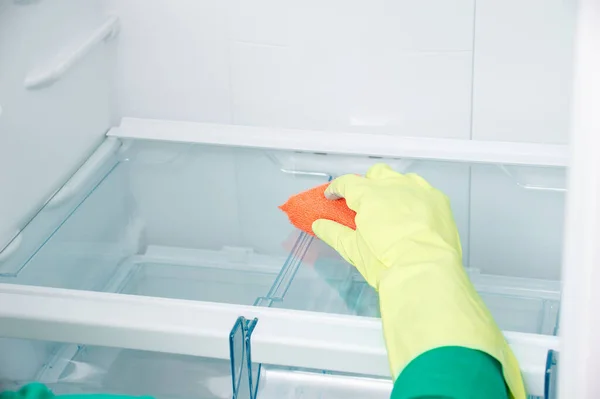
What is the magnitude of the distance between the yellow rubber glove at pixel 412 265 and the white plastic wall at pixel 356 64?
25 centimetres

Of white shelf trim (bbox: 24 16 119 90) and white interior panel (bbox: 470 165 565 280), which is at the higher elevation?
white shelf trim (bbox: 24 16 119 90)

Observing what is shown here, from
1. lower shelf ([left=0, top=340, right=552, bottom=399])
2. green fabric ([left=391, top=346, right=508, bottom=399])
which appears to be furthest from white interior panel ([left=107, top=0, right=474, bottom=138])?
green fabric ([left=391, top=346, right=508, bottom=399])

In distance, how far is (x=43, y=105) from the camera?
1.47 metres

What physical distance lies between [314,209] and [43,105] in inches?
19.2

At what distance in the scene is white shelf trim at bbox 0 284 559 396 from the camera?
1.08 metres

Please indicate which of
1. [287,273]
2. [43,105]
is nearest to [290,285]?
[287,273]

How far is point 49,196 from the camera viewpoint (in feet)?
4.86

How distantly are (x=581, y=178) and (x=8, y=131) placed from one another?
38.0 inches

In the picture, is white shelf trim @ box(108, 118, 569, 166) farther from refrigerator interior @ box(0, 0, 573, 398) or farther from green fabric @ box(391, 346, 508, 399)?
green fabric @ box(391, 346, 508, 399)

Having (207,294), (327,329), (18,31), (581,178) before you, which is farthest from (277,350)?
(18,31)

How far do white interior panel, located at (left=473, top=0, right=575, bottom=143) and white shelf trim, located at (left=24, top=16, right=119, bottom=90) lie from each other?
2.21 feet

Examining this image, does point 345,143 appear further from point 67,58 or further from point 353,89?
point 67,58

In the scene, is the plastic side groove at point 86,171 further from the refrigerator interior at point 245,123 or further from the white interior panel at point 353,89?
the white interior panel at point 353,89

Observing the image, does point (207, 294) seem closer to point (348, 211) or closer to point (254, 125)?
point (348, 211)
